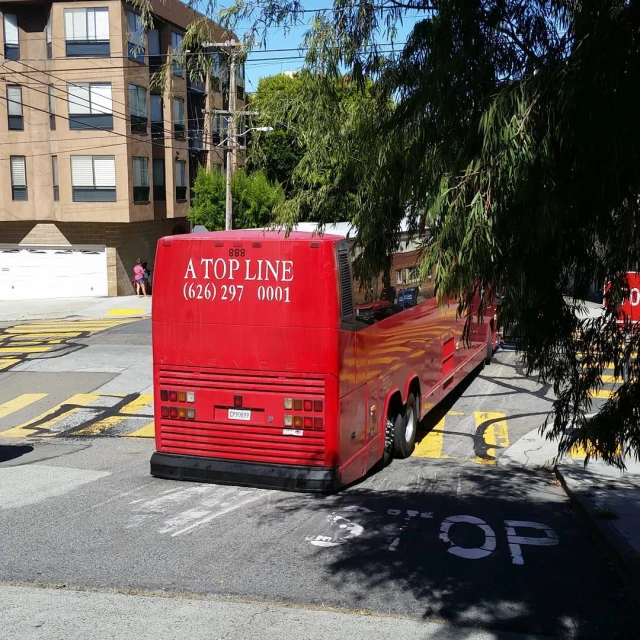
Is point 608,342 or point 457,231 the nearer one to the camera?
point 457,231

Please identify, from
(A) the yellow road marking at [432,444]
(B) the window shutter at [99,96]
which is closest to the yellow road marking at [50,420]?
(A) the yellow road marking at [432,444]

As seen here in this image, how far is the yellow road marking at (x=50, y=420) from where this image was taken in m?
13.5

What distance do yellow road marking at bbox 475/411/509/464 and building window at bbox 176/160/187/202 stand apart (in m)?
25.3

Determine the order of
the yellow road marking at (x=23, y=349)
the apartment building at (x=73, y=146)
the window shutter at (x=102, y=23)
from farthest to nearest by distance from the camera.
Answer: the apartment building at (x=73, y=146), the window shutter at (x=102, y=23), the yellow road marking at (x=23, y=349)

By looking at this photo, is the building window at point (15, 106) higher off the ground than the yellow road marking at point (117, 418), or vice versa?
the building window at point (15, 106)

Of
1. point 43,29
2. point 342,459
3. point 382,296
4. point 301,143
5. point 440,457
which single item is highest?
point 43,29

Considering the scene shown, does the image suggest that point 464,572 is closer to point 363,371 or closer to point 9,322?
point 363,371

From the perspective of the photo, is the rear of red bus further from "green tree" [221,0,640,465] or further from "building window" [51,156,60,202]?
"building window" [51,156,60,202]

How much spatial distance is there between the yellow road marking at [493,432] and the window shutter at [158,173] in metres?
23.6

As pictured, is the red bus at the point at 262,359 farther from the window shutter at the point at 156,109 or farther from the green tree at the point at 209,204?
the window shutter at the point at 156,109

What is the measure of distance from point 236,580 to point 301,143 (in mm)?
3766

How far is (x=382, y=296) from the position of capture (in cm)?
970

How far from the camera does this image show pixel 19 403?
15453 mm

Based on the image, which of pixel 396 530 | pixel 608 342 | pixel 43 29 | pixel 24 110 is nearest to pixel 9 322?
pixel 24 110
